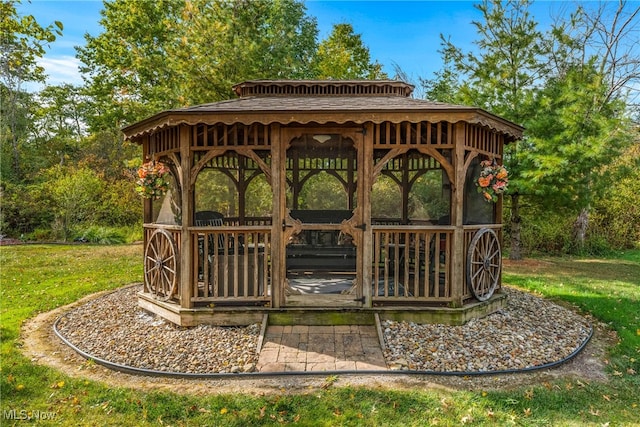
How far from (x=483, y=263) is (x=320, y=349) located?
2.50m

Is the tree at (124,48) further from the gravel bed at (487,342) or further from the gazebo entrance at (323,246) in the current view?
the gravel bed at (487,342)

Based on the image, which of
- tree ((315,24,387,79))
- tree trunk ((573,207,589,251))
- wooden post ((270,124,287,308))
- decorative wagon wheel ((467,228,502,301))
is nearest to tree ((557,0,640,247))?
tree trunk ((573,207,589,251))

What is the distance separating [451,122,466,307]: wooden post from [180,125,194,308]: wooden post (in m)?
3.24

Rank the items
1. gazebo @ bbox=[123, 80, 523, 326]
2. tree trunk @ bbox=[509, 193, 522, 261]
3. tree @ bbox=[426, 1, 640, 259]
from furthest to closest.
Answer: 1. tree trunk @ bbox=[509, 193, 522, 261]
2. tree @ bbox=[426, 1, 640, 259]
3. gazebo @ bbox=[123, 80, 523, 326]

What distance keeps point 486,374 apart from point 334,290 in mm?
2485

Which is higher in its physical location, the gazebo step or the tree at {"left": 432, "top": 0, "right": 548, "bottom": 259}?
the tree at {"left": 432, "top": 0, "right": 548, "bottom": 259}

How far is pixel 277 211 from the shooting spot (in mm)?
5000

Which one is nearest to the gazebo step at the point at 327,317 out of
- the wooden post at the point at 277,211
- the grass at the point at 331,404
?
the wooden post at the point at 277,211

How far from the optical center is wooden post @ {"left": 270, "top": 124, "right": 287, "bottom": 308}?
4.98 metres

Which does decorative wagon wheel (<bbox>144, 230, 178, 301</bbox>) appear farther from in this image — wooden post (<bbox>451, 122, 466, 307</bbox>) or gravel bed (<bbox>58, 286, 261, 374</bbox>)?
wooden post (<bbox>451, 122, 466, 307</bbox>)

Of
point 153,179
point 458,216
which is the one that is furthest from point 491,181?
point 153,179

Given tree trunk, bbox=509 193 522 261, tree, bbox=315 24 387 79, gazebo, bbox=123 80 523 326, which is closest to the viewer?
gazebo, bbox=123 80 523 326

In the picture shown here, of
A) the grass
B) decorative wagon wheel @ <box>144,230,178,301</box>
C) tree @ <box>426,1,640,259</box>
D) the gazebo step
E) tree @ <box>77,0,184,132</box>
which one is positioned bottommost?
the grass

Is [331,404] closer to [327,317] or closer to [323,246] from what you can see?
[327,317]
